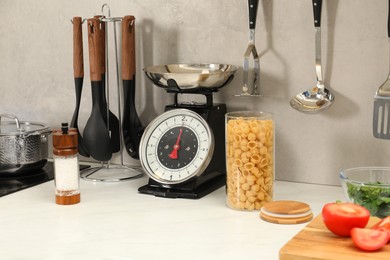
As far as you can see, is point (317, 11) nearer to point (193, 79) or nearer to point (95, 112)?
point (193, 79)

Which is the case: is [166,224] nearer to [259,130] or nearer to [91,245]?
[91,245]

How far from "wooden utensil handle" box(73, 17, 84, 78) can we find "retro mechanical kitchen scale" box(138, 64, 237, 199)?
302 millimetres

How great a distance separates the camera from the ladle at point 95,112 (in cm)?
207

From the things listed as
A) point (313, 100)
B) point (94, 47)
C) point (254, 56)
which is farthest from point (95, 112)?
point (313, 100)

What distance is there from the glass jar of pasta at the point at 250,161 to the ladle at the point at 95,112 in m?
0.45

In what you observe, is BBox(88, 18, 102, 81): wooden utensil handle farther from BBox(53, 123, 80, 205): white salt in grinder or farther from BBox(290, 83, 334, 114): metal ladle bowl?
BBox(290, 83, 334, 114): metal ladle bowl

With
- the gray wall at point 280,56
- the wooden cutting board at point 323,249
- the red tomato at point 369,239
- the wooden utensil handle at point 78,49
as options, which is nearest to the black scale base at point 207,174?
the gray wall at point 280,56

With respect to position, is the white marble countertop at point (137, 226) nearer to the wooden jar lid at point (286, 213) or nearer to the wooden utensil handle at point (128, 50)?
the wooden jar lid at point (286, 213)

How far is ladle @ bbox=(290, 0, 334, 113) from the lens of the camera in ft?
6.11

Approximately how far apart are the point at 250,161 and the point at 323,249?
43 cm

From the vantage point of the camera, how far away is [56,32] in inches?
90.4

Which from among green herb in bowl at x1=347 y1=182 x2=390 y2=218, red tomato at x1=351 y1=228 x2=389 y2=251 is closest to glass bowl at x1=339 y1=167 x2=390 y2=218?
green herb in bowl at x1=347 y1=182 x2=390 y2=218

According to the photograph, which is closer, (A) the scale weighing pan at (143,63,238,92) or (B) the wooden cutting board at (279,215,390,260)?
(B) the wooden cutting board at (279,215,390,260)

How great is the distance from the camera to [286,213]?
164 cm
